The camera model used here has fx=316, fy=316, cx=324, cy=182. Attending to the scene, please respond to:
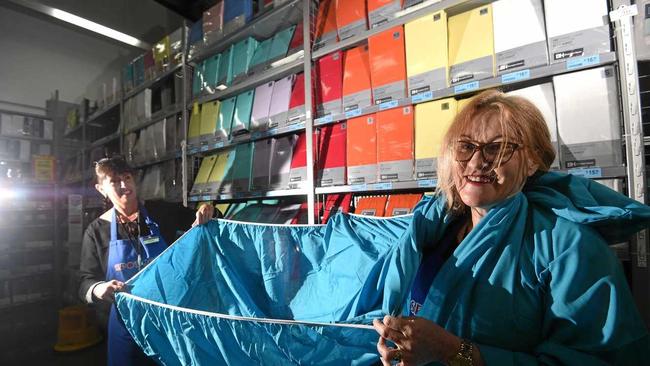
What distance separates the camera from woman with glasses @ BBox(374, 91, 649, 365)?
590 millimetres

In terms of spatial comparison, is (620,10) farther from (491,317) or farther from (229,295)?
(229,295)

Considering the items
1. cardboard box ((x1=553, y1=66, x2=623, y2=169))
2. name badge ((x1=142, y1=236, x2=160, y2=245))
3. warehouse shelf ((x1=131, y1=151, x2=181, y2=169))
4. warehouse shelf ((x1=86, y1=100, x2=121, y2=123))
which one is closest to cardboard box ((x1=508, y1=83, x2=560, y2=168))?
cardboard box ((x1=553, y1=66, x2=623, y2=169))

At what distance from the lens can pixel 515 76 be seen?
1312mm

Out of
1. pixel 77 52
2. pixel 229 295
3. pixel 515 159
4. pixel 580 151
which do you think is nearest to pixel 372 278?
pixel 515 159

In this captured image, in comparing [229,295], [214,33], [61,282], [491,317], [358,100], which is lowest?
[61,282]

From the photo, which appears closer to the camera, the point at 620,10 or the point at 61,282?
the point at 620,10

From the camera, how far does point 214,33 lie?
2.69 meters

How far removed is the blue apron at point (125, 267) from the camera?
4.94 feet

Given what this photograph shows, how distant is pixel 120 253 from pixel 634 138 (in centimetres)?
226

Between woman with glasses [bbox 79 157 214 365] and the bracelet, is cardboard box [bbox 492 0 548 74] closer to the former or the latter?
the bracelet

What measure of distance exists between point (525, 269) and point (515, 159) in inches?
10.2

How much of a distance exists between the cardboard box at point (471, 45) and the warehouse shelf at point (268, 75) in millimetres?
974

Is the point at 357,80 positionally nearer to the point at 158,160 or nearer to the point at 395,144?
the point at 395,144

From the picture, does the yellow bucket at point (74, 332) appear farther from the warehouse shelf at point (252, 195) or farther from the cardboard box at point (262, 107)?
the cardboard box at point (262, 107)
